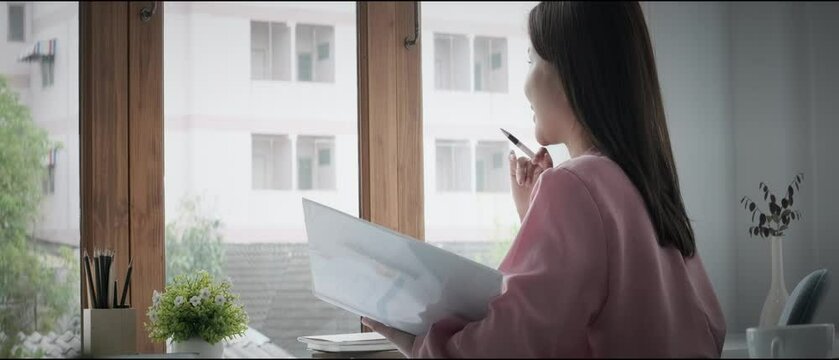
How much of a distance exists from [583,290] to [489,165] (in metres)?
1.61

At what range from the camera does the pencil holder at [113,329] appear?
6.35 ft

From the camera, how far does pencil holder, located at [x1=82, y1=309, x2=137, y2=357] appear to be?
1936mm

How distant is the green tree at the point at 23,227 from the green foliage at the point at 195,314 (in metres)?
0.55

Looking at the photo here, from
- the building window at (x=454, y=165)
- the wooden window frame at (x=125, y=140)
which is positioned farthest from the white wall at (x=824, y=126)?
the wooden window frame at (x=125, y=140)

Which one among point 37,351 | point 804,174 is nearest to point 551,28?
point 37,351

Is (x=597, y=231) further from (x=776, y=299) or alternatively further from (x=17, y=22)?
(x=17, y=22)

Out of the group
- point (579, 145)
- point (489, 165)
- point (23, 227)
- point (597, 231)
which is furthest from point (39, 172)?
point (597, 231)

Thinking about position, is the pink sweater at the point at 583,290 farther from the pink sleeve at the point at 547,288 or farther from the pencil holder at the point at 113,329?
the pencil holder at the point at 113,329

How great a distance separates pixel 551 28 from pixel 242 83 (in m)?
1.40

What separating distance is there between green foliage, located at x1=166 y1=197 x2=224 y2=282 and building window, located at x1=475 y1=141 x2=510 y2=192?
750 millimetres

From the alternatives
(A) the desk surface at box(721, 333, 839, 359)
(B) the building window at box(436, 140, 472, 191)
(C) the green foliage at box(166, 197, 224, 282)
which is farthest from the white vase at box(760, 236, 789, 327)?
(C) the green foliage at box(166, 197, 224, 282)

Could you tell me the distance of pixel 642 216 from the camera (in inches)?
55.3

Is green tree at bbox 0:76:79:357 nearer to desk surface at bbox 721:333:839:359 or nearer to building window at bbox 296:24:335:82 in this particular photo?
building window at bbox 296:24:335:82

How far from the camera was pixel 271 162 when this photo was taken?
273 centimetres
